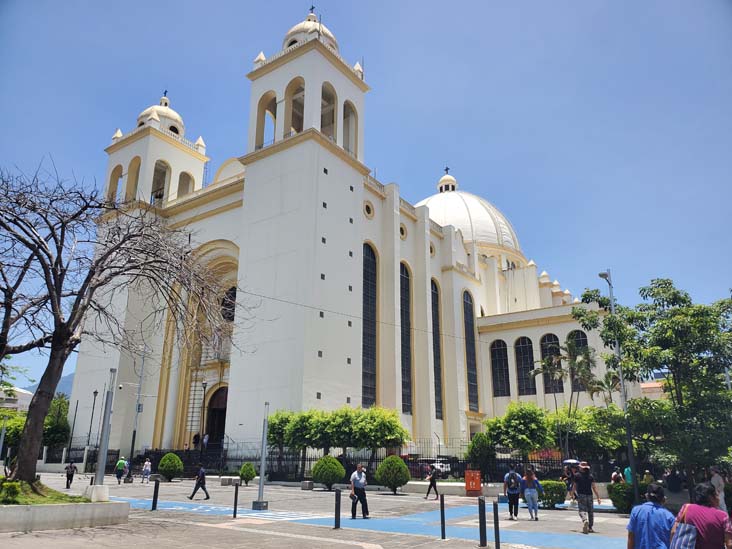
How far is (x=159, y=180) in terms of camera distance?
43.4m

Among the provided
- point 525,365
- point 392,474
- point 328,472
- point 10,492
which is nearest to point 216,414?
point 328,472

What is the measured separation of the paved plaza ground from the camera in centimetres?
949

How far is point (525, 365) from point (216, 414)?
22.2m

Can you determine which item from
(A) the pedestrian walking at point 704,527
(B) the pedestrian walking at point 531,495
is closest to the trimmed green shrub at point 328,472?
(B) the pedestrian walking at point 531,495

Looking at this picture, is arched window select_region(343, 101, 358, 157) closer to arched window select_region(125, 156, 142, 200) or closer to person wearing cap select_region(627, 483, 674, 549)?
arched window select_region(125, 156, 142, 200)

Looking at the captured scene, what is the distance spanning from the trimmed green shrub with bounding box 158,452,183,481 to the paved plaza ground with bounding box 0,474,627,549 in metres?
6.27

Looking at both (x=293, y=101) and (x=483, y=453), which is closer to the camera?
(x=483, y=453)

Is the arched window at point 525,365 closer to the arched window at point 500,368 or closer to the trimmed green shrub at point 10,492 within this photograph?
the arched window at point 500,368

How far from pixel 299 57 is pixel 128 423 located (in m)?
23.9

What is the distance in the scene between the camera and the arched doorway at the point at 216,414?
33.8 m

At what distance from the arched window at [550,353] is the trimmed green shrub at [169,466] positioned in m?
24.8

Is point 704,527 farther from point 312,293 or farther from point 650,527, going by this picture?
point 312,293

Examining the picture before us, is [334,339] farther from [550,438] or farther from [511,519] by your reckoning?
[511,519]

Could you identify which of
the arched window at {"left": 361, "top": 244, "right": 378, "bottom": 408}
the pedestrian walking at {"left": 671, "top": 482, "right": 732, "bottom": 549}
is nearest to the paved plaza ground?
the pedestrian walking at {"left": 671, "top": 482, "right": 732, "bottom": 549}
